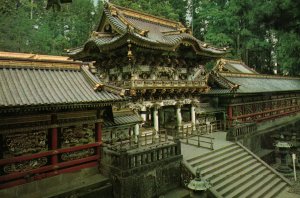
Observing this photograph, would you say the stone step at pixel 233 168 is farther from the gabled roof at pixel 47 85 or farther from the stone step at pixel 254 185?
the gabled roof at pixel 47 85

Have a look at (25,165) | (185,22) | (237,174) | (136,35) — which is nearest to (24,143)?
(25,165)

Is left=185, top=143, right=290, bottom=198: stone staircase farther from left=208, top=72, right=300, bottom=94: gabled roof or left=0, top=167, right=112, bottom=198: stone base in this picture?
left=208, top=72, right=300, bottom=94: gabled roof

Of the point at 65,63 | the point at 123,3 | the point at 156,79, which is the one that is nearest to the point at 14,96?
the point at 65,63

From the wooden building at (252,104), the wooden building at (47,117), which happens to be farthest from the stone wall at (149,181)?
the wooden building at (252,104)

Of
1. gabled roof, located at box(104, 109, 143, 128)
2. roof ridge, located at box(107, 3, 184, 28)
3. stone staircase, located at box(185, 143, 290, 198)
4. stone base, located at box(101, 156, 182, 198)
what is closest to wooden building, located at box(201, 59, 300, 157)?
stone staircase, located at box(185, 143, 290, 198)

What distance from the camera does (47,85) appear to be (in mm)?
11328

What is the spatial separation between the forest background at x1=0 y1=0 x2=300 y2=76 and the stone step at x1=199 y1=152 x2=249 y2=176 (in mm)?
17536

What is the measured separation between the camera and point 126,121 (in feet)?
50.8

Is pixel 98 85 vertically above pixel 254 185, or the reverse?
Result: pixel 98 85

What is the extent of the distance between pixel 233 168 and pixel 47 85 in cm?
1225

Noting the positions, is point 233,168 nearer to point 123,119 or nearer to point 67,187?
point 123,119

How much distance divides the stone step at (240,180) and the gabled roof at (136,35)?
33.3 feet

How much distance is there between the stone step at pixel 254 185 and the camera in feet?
46.0

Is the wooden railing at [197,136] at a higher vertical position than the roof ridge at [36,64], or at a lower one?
lower
